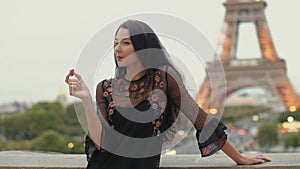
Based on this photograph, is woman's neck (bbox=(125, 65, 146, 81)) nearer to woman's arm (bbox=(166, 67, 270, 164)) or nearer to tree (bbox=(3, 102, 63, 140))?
woman's arm (bbox=(166, 67, 270, 164))

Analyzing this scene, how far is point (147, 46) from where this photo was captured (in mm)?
2041

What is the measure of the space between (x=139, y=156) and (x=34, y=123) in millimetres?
27349

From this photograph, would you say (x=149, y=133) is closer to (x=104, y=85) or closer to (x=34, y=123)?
(x=104, y=85)

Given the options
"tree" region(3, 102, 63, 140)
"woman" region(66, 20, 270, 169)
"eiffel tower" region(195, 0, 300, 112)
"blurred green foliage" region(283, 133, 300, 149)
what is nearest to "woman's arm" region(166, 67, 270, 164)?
"woman" region(66, 20, 270, 169)

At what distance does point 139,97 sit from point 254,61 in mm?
23687

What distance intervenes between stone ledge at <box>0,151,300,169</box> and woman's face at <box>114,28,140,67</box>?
0.53 metres

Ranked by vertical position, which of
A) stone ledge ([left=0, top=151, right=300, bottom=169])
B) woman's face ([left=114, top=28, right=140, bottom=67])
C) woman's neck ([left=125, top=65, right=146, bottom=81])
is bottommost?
stone ledge ([left=0, top=151, right=300, bottom=169])

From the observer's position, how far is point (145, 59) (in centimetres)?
207

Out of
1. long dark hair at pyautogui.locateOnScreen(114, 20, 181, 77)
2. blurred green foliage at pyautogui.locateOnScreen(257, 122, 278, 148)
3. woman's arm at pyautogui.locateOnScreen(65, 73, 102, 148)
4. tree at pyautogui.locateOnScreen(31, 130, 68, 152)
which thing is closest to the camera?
woman's arm at pyautogui.locateOnScreen(65, 73, 102, 148)

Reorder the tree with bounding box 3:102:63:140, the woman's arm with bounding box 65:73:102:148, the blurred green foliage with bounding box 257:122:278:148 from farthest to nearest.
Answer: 1. the tree with bounding box 3:102:63:140
2. the blurred green foliage with bounding box 257:122:278:148
3. the woman's arm with bounding box 65:73:102:148

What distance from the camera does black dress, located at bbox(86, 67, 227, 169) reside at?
2.04 m

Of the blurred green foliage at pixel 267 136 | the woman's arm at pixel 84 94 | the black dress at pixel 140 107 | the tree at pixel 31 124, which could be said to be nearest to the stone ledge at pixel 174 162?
the black dress at pixel 140 107

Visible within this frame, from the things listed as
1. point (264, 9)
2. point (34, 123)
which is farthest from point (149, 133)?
point (34, 123)

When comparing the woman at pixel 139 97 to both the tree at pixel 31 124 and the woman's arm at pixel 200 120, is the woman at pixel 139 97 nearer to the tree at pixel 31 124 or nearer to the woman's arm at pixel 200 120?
the woman's arm at pixel 200 120
